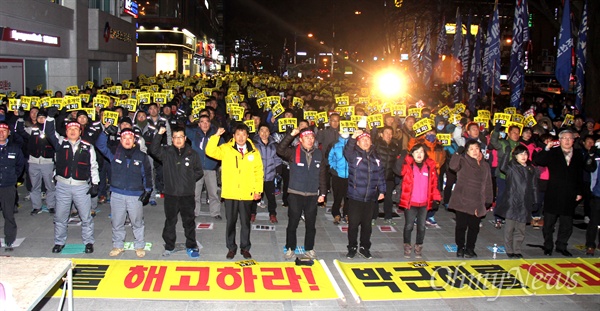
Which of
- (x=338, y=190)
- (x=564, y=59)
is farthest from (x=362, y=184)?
(x=564, y=59)

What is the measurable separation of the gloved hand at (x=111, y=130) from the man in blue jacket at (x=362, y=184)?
4339 mm

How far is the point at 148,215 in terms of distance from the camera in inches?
434

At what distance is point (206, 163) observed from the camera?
35.5ft

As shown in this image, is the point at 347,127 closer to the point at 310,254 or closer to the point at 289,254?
the point at 310,254

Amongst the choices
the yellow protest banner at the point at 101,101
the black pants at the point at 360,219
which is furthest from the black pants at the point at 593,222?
the yellow protest banner at the point at 101,101

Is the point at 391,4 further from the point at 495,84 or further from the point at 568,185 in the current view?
the point at 568,185

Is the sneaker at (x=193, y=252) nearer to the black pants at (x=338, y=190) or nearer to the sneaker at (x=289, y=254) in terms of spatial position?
the sneaker at (x=289, y=254)

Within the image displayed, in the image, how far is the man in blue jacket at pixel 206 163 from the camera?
1075cm

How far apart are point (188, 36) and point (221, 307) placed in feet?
200

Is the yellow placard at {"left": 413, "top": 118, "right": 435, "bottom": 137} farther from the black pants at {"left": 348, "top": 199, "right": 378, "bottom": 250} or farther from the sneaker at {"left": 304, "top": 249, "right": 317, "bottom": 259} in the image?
the sneaker at {"left": 304, "top": 249, "right": 317, "bottom": 259}

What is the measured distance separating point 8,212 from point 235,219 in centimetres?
351

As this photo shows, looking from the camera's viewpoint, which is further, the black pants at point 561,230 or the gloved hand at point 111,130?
the gloved hand at point 111,130

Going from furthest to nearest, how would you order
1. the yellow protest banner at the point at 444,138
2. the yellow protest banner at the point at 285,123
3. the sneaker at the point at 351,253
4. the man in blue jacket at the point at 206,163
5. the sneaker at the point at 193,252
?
1. the yellow protest banner at the point at 285,123
2. the yellow protest banner at the point at 444,138
3. the man in blue jacket at the point at 206,163
4. the sneaker at the point at 351,253
5. the sneaker at the point at 193,252

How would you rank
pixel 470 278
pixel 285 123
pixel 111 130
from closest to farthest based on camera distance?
pixel 470 278
pixel 111 130
pixel 285 123
